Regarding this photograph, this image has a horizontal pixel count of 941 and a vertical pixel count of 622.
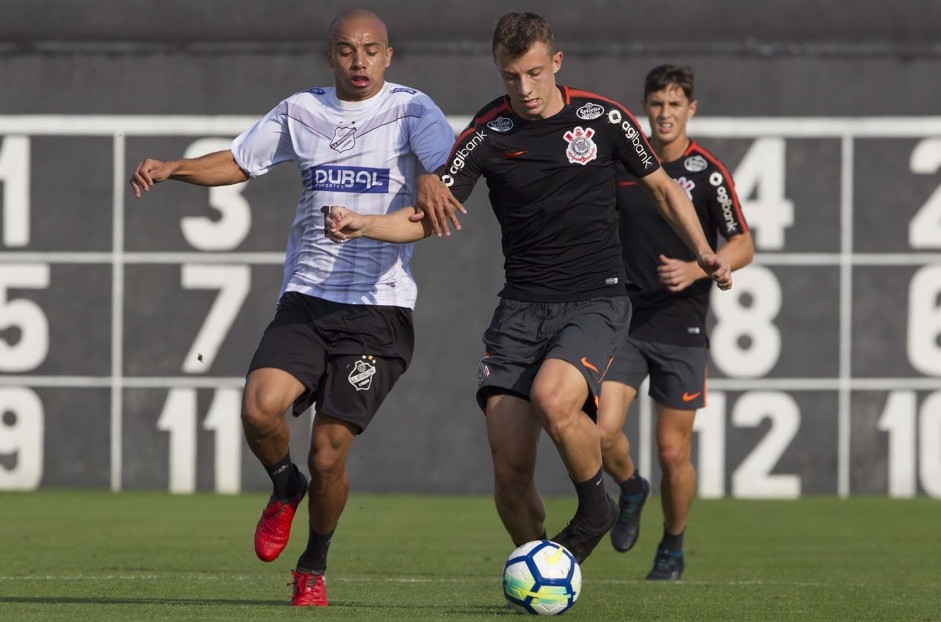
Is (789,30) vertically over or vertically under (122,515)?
over

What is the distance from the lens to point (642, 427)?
1272cm

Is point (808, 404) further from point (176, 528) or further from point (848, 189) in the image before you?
point (176, 528)

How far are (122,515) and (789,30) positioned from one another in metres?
6.79

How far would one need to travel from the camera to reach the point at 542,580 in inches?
232

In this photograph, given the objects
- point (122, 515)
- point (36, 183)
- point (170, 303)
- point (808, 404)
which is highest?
point (36, 183)

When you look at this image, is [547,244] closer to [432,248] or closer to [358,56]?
[358,56]

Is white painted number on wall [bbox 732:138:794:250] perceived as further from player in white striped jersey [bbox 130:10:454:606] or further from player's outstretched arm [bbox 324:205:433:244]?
player's outstretched arm [bbox 324:205:433:244]

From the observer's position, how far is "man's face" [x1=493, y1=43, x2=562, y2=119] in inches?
244

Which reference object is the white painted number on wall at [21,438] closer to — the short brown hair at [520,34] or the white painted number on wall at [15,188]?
the white painted number on wall at [15,188]

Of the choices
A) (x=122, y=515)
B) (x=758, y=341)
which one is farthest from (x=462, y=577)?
(x=758, y=341)

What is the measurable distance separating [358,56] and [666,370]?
279 cm

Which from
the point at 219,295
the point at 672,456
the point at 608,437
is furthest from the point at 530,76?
the point at 219,295

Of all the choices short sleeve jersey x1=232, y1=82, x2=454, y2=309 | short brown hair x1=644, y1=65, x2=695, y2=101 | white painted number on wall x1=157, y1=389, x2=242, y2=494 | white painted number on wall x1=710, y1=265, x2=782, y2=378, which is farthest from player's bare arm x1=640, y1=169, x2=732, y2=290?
white painted number on wall x1=157, y1=389, x2=242, y2=494

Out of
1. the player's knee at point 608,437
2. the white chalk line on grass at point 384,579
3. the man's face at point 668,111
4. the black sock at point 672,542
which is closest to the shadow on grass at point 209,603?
the white chalk line on grass at point 384,579
